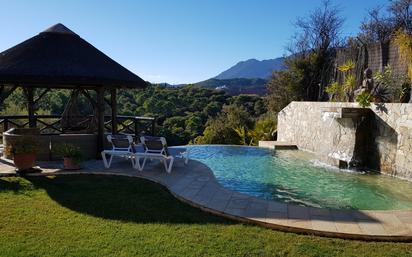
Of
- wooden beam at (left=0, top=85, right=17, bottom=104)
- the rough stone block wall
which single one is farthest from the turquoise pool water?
wooden beam at (left=0, top=85, right=17, bottom=104)

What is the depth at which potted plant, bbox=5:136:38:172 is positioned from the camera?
8.34 metres

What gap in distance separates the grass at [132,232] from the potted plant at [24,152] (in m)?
1.54

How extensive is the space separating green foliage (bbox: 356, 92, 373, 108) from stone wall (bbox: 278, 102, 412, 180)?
227 millimetres

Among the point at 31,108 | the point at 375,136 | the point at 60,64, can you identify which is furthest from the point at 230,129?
the point at 60,64

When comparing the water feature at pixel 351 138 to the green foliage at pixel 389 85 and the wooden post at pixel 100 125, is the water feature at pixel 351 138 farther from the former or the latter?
the wooden post at pixel 100 125

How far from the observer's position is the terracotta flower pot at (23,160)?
27.7 feet

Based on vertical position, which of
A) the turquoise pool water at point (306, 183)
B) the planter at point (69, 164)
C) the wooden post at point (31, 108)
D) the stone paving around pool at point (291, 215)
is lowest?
the turquoise pool water at point (306, 183)

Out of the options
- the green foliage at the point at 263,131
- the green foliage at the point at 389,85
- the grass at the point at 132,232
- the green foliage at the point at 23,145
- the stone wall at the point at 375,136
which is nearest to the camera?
the grass at the point at 132,232

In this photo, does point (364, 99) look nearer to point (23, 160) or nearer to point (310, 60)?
point (310, 60)

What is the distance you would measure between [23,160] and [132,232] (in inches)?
188

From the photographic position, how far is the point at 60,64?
32.6ft

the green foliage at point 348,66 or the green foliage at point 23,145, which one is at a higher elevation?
the green foliage at point 348,66

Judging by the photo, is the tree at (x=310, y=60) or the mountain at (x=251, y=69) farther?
the mountain at (x=251, y=69)

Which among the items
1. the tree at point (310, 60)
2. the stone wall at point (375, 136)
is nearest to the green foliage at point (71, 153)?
the stone wall at point (375, 136)
